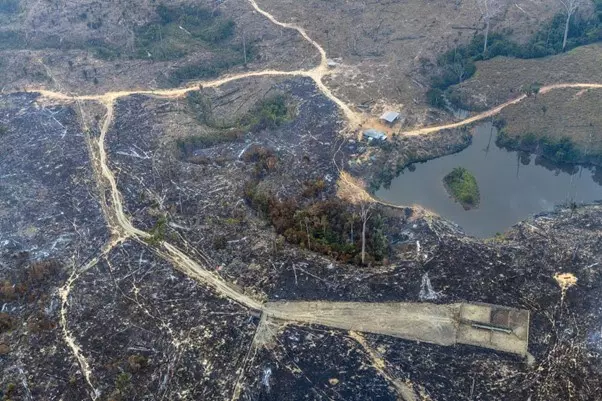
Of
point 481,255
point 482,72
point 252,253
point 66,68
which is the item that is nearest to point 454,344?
point 481,255

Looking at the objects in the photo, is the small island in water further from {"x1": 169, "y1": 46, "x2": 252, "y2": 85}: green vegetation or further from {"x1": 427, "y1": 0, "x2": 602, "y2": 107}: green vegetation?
{"x1": 169, "y1": 46, "x2": 252, "y2": 85}: green vegetation

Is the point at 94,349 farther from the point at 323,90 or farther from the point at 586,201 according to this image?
the point at 586,201

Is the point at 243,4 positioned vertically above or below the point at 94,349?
above

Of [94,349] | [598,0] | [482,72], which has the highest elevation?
[598,0]

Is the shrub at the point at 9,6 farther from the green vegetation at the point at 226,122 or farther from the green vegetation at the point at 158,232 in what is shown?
the green vegetation at the point at 158,232

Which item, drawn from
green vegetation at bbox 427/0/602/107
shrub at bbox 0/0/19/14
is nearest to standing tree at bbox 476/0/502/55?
green vegetation at bbox 427/0/602/107

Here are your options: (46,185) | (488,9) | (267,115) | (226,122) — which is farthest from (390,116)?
(46,185)

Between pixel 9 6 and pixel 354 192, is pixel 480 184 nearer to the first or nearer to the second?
pixel 354 192
